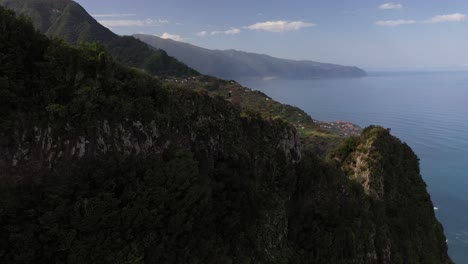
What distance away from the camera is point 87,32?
92.7 metres

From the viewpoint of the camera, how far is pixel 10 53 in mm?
7438

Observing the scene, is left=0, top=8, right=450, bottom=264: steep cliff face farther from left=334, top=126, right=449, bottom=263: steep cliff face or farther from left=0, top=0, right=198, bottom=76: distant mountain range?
left=0, top=0, right=198, bottom=76: distant mountain range

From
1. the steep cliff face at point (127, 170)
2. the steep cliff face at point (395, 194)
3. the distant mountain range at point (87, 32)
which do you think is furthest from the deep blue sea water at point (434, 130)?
the distant mountain range at point (87, 32)

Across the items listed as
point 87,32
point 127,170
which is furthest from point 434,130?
point 127,170

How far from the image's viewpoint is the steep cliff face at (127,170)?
6.99 meters

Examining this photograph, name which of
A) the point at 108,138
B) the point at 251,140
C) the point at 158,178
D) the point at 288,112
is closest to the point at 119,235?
the point at 158,178

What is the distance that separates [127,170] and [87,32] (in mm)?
94272

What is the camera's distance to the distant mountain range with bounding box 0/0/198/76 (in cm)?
7762

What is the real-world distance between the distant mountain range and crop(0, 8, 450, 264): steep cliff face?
63693mm

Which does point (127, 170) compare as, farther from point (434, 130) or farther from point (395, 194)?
point (434, 130)

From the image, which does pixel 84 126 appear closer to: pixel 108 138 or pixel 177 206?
pixel 108 138

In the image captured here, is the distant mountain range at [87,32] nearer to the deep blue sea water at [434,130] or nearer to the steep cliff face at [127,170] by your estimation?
the deep blue sea water at [434,130]

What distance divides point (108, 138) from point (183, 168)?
70.3 inches

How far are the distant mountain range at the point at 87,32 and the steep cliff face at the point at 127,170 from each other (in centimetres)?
6369
